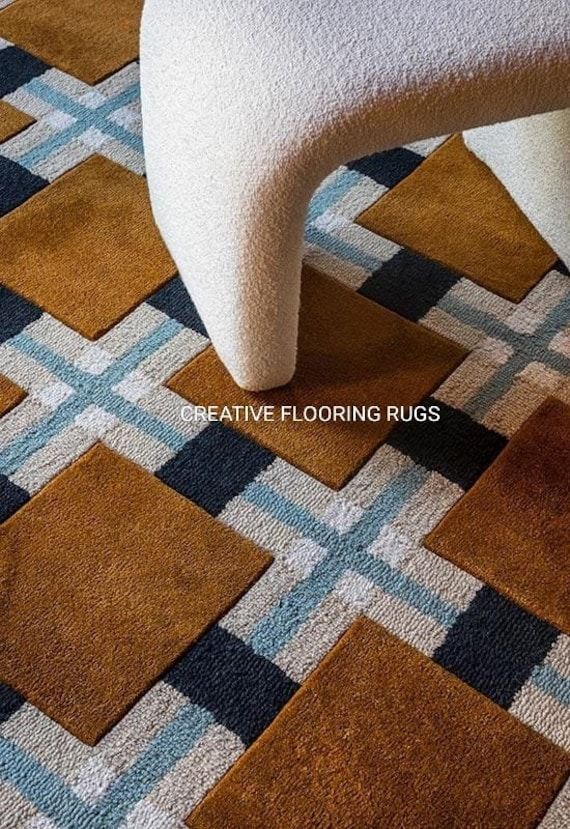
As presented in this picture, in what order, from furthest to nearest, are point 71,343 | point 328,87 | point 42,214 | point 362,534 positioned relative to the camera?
1. point 42,214
2. point 71,343
3. point 362,534
4. point 328,87

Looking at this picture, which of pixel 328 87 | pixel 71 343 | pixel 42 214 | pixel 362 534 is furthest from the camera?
pixel 42 214

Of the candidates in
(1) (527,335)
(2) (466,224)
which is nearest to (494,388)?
(1) (527,335)

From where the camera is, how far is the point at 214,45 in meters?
0.84

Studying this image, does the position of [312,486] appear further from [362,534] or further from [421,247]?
[421,247]

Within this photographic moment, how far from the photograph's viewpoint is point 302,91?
788 millimetres

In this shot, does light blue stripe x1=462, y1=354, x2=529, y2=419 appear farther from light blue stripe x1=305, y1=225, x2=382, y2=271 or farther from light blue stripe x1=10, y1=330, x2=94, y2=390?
light blue stripe x1=10, y1=330, x2=94, y2=390

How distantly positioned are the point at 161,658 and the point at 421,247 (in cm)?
56

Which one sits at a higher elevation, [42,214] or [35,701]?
[42,214]

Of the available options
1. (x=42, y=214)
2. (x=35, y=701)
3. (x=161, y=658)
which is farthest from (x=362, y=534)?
(x=42, y=214)

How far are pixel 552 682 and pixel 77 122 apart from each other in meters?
0.88

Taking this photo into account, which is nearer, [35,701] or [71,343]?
[35,701]

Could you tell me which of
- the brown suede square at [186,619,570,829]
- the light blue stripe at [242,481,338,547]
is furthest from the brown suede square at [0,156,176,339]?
the brown suede square at [186,619,570,829]

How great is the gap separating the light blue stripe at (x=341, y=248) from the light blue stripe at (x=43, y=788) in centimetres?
61

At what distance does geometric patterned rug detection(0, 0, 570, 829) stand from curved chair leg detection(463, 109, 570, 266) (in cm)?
2
